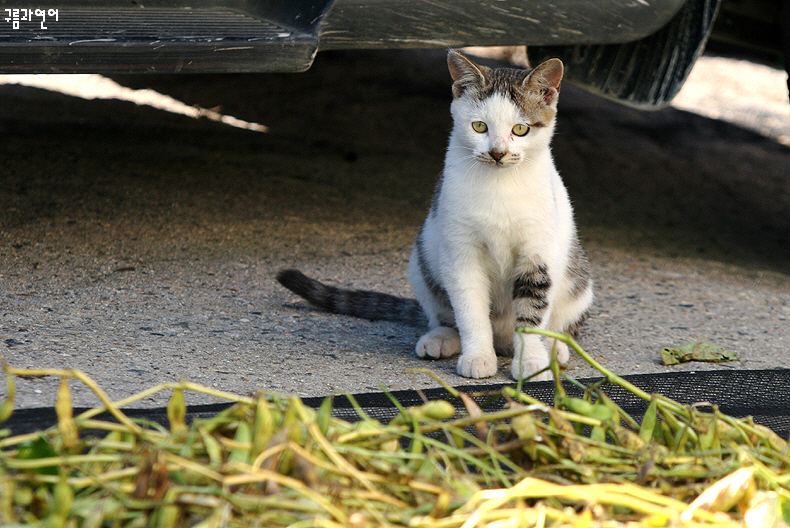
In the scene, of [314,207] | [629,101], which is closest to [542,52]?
[629,101]

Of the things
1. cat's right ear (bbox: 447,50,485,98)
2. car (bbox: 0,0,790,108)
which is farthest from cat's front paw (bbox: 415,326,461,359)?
car (bbox: 0,0,790,108)

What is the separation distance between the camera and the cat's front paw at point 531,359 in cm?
226

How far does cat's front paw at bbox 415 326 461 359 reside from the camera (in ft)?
8.21

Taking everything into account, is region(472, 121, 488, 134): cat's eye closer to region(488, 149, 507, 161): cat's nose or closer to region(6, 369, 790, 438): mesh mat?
region(488, 149, 507, 161): cat's nose

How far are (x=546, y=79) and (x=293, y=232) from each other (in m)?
1.60

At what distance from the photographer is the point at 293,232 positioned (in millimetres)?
3643

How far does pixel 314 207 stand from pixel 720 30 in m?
2.32

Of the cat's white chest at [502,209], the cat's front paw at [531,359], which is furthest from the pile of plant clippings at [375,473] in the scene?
the cat's white chest at [502,209]

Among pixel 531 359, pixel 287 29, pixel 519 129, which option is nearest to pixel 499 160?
pixel 519 129

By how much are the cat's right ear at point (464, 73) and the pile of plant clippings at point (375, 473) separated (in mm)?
1306

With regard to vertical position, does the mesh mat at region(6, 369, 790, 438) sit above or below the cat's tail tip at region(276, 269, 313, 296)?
above

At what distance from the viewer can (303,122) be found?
5.39m

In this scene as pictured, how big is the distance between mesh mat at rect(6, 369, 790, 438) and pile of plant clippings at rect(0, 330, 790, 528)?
374mm

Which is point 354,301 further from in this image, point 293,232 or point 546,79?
point 546,79
